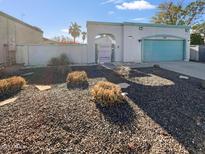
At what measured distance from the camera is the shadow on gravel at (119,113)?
5.04m

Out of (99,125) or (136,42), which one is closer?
(99,125)

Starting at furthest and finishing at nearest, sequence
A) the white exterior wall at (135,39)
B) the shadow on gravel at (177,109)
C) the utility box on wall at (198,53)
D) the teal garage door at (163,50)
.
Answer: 1. the utility box on wall at (198,53)
2. the teal garage door at (163,50)
3. the white exterior wall at (135,39)
4. the shadow on gravel at (177,109)

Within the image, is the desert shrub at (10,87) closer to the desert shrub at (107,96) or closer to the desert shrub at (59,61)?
the desert shrub at (107,96)

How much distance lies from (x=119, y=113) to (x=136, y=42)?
47.0ft

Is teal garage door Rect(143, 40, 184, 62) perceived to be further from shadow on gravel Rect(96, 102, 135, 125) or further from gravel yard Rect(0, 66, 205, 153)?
shadow on gravel Rect(96, 102, 135, 125)

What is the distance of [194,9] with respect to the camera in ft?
97.1

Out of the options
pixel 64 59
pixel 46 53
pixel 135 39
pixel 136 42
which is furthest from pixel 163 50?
pixel 46 53

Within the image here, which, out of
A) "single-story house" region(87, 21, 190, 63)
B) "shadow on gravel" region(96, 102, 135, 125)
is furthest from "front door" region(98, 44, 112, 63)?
"shadow on gravel" region(96, 102, 135, 125)

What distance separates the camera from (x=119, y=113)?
5.35 meters

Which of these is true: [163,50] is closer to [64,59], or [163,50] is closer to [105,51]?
[105,51]

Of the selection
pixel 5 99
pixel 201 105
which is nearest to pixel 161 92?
pixel 201 105

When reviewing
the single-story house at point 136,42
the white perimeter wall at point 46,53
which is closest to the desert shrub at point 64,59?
the white perimeter wall at point 46,53

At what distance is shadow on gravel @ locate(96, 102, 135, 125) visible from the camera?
5041 millimetres

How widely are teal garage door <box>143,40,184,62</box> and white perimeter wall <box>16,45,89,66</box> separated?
6.04 meters
